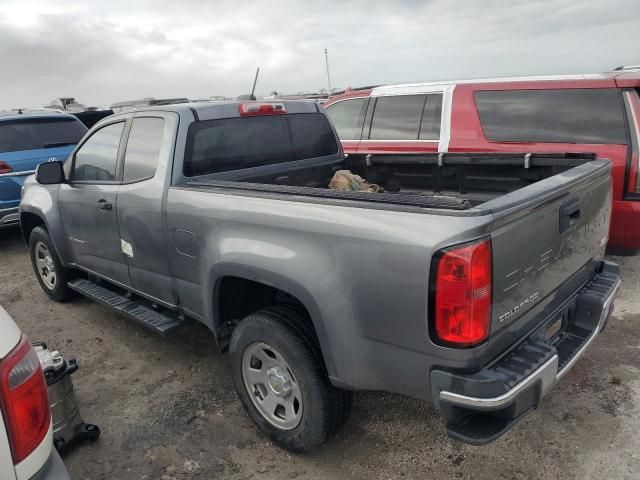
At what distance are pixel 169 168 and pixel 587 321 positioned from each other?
249 centimetres

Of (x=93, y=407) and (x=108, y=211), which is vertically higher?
(x=108, y=211)

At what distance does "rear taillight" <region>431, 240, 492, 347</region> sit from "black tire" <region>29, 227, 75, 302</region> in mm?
3812

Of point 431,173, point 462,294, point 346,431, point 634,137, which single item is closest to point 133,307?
point 346,431

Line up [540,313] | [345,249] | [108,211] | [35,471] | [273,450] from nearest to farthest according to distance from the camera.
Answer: [35,471] → [345,249] → [540,313] → [273,450] → [108,211]

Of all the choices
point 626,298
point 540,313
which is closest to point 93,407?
point 540,313

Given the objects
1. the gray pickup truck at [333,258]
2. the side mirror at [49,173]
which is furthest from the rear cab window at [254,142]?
the side mirror at [49,173]

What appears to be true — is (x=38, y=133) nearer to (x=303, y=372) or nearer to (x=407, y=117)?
(x=407, y=117)

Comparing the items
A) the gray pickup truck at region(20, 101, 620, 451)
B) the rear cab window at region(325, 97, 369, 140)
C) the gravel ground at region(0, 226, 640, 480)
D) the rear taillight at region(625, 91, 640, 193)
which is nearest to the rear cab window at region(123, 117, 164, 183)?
the gray pickup truck at region(20, 101, 620, 451)

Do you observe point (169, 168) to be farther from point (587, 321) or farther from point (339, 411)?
point (587, 321)

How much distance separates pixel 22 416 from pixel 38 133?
6503mm

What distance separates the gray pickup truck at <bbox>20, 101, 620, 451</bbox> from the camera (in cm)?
195

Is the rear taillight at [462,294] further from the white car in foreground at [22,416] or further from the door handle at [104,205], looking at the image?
the door handle at [104,205]

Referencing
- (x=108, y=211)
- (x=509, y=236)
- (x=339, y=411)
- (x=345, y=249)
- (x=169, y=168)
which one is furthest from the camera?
(x=108, y=211)

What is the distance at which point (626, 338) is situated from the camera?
3725 mm
